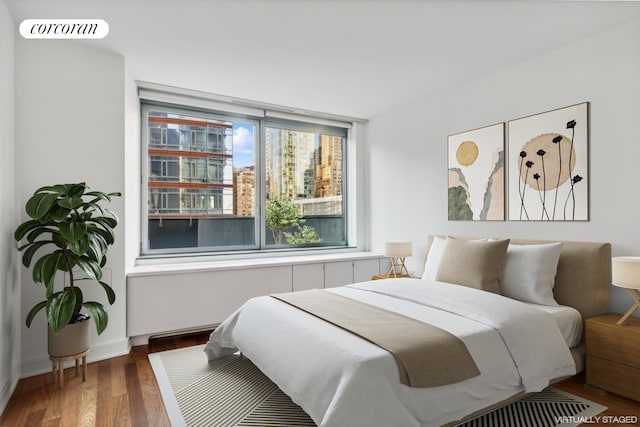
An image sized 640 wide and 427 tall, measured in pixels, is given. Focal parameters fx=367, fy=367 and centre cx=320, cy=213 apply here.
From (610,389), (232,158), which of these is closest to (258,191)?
(232,158)

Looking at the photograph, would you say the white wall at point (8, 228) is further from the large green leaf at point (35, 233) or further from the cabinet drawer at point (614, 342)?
the cabinet drawer at point (614, 342)

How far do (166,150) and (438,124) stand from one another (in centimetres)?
301

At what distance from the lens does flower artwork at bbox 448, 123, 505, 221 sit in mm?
3389

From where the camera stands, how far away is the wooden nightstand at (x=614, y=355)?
7.09 ft

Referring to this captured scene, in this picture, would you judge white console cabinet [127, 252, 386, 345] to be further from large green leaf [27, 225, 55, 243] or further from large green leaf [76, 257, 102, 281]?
large green leaf [27, 225, 55, 243]

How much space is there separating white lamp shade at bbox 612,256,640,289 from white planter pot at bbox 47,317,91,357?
3.52 meters

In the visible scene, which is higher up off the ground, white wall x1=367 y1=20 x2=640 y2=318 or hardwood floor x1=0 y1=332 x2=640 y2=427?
white wall x1=367 y1=20 x2=640 y2=318

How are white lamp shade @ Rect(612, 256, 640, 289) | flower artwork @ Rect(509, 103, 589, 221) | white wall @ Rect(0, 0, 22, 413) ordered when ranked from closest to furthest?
white lamp shade @ Rect(612, 256, 640, 289) < white wall @ Rect(0, 0, 22, 413) < flower artwork @ Rect(509, 103, 589, 221)

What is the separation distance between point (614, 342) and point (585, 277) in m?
0.53

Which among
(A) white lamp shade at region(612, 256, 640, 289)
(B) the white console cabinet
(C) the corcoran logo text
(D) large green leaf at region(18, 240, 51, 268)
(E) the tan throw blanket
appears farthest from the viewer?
(B) the white console cabinet

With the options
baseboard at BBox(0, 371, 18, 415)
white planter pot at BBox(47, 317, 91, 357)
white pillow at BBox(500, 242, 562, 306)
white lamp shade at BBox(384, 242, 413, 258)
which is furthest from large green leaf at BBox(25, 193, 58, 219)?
white pillow at BBox(500, 242, 562, 306)

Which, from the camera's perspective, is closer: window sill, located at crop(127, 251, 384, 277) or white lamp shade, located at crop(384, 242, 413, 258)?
window sill, located at crop(127, 251, 384, 277)

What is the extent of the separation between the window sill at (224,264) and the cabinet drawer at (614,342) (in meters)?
2.45

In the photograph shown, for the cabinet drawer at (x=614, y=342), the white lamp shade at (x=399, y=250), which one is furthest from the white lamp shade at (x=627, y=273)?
the white lamp shade at (x=399, y=250)
